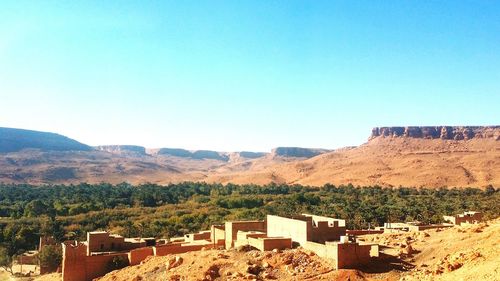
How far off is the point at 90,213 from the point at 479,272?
46681mm

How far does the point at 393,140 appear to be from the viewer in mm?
140000

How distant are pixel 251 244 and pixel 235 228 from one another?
3.16 meters

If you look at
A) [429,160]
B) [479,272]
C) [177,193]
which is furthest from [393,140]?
[479,272]

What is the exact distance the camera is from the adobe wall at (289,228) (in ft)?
81.1

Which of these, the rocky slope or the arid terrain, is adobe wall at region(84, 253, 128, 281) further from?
the arid terrain

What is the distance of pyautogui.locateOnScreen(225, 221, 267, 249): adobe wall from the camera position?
28.3 meters

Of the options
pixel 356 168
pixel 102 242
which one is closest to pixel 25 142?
pixel 356 168

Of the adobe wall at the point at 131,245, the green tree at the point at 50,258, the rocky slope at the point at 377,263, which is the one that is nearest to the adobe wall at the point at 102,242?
the adobe wall at the point at 131,245

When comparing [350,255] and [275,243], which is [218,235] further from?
[350,255]

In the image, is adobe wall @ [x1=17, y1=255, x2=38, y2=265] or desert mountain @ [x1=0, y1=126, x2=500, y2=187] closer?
adobe wall @ [x1=17, y1=255, x2=38, y2=265]

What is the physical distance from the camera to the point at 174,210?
60312 millimetres

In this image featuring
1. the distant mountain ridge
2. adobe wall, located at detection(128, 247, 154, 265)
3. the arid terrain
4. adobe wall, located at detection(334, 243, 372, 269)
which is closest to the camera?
the arid terrain

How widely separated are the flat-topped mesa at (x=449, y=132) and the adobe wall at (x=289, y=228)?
11053 cm

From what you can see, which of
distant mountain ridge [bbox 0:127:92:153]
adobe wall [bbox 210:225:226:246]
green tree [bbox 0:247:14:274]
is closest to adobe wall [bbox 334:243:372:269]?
adobe wall [bbox 210:225:226:246]
